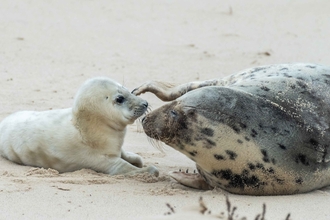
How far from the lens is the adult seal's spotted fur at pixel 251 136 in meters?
4.45

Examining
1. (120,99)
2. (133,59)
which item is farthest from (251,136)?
(133,59)

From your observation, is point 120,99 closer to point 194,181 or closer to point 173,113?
point 173,113

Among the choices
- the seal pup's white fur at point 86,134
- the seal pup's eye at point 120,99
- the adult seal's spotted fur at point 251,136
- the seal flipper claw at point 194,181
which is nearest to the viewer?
the adult seal's spotted fur at point 251,136

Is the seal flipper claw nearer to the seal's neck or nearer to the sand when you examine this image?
the sand

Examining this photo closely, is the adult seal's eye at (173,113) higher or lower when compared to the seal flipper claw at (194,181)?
higher

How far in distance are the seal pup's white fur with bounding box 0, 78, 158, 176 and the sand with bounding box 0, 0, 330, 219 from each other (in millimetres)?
123

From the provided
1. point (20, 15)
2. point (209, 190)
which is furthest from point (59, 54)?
point (209, 190)

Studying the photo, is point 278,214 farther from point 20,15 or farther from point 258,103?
point 20,15

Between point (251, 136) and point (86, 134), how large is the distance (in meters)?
1.19

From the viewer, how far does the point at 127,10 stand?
35.3ft

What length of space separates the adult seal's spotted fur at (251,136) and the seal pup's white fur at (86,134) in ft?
1.70

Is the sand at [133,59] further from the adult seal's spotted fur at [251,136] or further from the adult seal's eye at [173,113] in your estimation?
the adult seal's eye at [173,113]

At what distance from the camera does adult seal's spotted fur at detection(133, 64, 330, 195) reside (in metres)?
4.45

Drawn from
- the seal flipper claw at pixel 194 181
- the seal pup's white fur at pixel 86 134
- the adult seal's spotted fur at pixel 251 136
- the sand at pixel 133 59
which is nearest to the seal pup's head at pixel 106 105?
the seal pup's white fur at pixel 86 134
